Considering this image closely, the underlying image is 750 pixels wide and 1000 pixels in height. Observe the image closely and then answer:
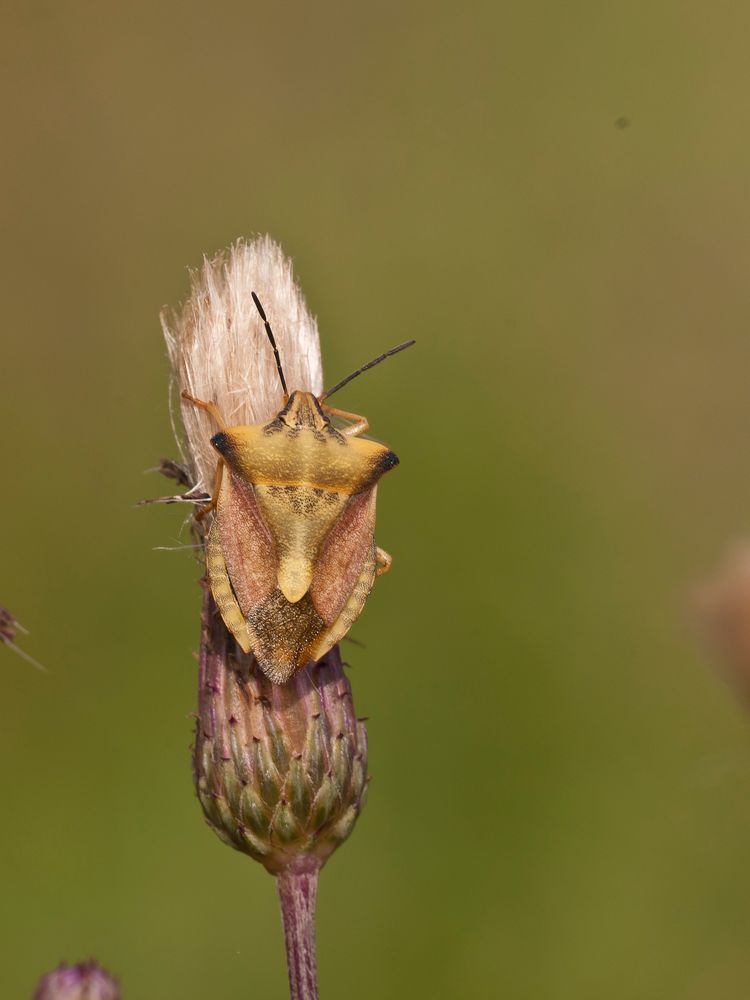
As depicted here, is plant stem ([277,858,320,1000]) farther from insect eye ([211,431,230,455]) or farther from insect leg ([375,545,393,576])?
insect eye ([211,431,230,455])

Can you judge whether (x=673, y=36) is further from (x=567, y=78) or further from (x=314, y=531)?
(x=314, y=531)

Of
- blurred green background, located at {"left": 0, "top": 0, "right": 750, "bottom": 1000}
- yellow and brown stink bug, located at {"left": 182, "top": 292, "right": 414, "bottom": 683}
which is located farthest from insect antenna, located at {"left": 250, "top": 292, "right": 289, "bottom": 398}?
blurred green background, located at {"left": 0, "top": 0, "right": 750, "bottom": 1000}

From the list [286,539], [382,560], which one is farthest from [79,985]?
[382,560]

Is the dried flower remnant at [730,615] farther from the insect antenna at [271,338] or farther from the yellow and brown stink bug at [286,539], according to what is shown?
the insect antenna at [271,338]

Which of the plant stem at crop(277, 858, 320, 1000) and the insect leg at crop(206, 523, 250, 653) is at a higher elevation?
the insect leg at crop(206, 523, 250, 653)

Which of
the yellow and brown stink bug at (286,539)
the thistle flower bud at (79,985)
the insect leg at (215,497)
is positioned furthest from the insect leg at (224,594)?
the thistle flower bud at (79,985)

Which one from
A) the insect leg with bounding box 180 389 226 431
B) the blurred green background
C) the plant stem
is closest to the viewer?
the plant stem

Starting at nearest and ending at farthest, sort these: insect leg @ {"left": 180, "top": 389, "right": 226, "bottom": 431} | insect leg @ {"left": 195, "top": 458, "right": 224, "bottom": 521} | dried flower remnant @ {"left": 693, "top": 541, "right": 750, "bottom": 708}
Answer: dried flower remnant @ {"left": 693, "top": 541, "right": 750, "bottom": 708}, insect leg @ {"left": 195, "top": 458, "right": 224, "bottom": 521}, insect leg @ {"left": 180, "top": 389, "right": 226, "bottom": 431}
